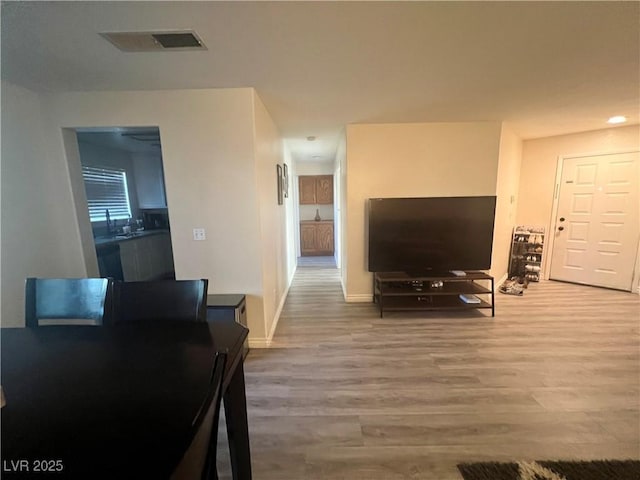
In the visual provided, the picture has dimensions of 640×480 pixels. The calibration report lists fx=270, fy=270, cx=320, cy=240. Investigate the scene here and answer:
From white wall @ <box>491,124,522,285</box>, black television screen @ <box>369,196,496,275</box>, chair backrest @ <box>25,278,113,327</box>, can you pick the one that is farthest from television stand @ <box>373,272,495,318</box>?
chair backrest @ <box>25,278,113,327</box>

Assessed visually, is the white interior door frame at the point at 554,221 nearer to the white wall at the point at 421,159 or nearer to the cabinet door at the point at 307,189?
the white wall at the point at 421,159

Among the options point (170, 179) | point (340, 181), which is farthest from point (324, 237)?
point (170, 179)

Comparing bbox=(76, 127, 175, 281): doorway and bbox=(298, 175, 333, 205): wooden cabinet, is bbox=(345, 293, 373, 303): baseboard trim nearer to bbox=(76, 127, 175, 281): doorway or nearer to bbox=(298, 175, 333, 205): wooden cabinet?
bbox=(76, 127, 175, 281): doorway

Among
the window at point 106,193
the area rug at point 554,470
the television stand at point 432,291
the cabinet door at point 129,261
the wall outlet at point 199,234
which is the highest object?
the window at point 106,193

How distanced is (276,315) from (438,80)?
9.18ft

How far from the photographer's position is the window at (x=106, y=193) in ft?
12.9

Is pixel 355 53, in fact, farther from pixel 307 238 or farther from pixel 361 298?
pixel 307 238

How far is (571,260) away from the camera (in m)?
4.32

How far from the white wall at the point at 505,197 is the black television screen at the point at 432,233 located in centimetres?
50

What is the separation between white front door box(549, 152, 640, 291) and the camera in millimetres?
3822

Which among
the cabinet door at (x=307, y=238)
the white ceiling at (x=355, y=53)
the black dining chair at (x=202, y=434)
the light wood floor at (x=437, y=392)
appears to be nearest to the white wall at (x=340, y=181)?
the cabinet door at (x=307, y=238)

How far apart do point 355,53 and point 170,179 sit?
180 centimetres

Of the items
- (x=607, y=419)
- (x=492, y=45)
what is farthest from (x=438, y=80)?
(x=607, y=419)

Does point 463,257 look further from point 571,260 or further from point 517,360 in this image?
point 571,260
